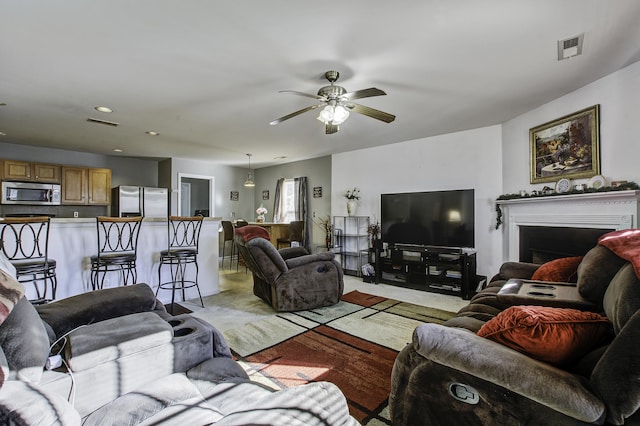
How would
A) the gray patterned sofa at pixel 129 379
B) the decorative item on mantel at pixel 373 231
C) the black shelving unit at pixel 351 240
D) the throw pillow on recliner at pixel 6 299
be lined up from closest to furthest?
1. the gray patterned sofa at pixel 129 379
2. the throw pillow on recliner at pixel 6 299
3. the decorative item on mantel at pixel 373 231
4. the black shelving unit at pixel 351 240

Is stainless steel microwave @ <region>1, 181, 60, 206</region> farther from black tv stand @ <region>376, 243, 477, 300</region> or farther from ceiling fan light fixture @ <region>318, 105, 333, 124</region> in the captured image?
black tv stand @ <region>376, 243, 477, 300</region>

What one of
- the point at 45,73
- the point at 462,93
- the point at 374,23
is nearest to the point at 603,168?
the point at 462,93

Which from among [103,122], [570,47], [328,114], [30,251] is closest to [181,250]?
[30,251]

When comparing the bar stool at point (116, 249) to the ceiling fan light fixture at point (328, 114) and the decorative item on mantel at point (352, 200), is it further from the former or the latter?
the decorative item on mantel at point (352, 200)

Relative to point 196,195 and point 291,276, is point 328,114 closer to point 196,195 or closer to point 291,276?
point 291,276

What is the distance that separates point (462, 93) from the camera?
3199mm

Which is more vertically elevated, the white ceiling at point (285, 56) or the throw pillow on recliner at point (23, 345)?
the white ceiling at point (285, 56)

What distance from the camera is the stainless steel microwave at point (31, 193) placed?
4969 millimetres

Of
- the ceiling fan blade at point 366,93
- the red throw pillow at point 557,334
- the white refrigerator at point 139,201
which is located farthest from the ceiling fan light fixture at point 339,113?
the white refrigerator at point 139,201

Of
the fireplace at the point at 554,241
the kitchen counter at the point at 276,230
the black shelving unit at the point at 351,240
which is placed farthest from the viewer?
the kitchen counter at the point at 276,230

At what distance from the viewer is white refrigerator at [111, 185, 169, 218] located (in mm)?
5910

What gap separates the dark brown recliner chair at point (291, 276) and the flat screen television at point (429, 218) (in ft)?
5.87

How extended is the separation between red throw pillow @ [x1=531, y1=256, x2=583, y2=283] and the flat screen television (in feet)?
6.44

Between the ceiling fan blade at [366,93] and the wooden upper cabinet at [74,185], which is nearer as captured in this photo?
the ceiling fan blade at [366,93]
